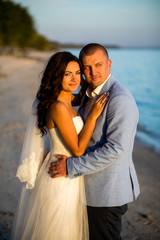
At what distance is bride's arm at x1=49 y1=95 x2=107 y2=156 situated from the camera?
7.77 feet

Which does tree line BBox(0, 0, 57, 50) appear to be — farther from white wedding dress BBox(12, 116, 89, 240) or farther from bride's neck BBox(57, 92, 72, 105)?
white wedding dress BBox(12, 116, 89, 240)

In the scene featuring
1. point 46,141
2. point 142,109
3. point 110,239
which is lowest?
point 142,109

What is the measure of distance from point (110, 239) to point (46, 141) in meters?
1.27

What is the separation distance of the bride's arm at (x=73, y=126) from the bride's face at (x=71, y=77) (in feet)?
0.91

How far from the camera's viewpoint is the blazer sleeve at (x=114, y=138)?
2.19 m

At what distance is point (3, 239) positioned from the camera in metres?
3.33

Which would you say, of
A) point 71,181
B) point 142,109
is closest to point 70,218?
point 71,181

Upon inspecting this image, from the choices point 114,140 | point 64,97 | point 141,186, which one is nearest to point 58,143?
point 64,97

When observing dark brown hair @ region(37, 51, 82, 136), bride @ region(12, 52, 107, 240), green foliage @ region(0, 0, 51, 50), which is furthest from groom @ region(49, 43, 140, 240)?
green foliage @ region(0, 0, 51, 50)

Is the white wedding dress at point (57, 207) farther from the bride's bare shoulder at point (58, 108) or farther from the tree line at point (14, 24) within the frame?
the tree line at point (14, 24)

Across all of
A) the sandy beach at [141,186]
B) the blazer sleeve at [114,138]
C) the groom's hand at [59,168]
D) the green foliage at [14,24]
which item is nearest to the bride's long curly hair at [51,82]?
the groom's hand at [59,168]

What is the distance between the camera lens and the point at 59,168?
241cm

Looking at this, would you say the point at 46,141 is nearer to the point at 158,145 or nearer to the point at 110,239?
the point at 110,239

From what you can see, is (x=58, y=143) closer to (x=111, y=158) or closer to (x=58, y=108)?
(x=58, y=108)
